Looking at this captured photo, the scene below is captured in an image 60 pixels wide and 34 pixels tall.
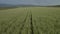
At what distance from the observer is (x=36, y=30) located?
1.76 feet

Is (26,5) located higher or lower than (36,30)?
lower

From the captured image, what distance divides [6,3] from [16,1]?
139 millimetres

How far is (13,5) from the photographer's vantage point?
4.47ft

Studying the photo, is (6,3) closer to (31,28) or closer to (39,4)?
(39,4)

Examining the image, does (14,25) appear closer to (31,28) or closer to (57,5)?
(31,28)

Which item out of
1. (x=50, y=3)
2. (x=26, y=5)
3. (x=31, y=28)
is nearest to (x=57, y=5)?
(x=50, y=3)

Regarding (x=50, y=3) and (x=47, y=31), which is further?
(x=50, y=3)

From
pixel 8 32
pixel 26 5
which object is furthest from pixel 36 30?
pixel 26 5

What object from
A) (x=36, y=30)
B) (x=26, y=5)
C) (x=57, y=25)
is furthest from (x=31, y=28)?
(x=26, y=5)

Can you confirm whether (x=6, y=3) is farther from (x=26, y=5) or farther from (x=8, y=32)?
(x=8, y=32)

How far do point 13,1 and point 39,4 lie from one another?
361 mm

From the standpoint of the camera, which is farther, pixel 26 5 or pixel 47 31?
pixel 26 5

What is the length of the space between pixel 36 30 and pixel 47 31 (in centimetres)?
6

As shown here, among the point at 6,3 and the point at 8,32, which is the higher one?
the point at 8,32
